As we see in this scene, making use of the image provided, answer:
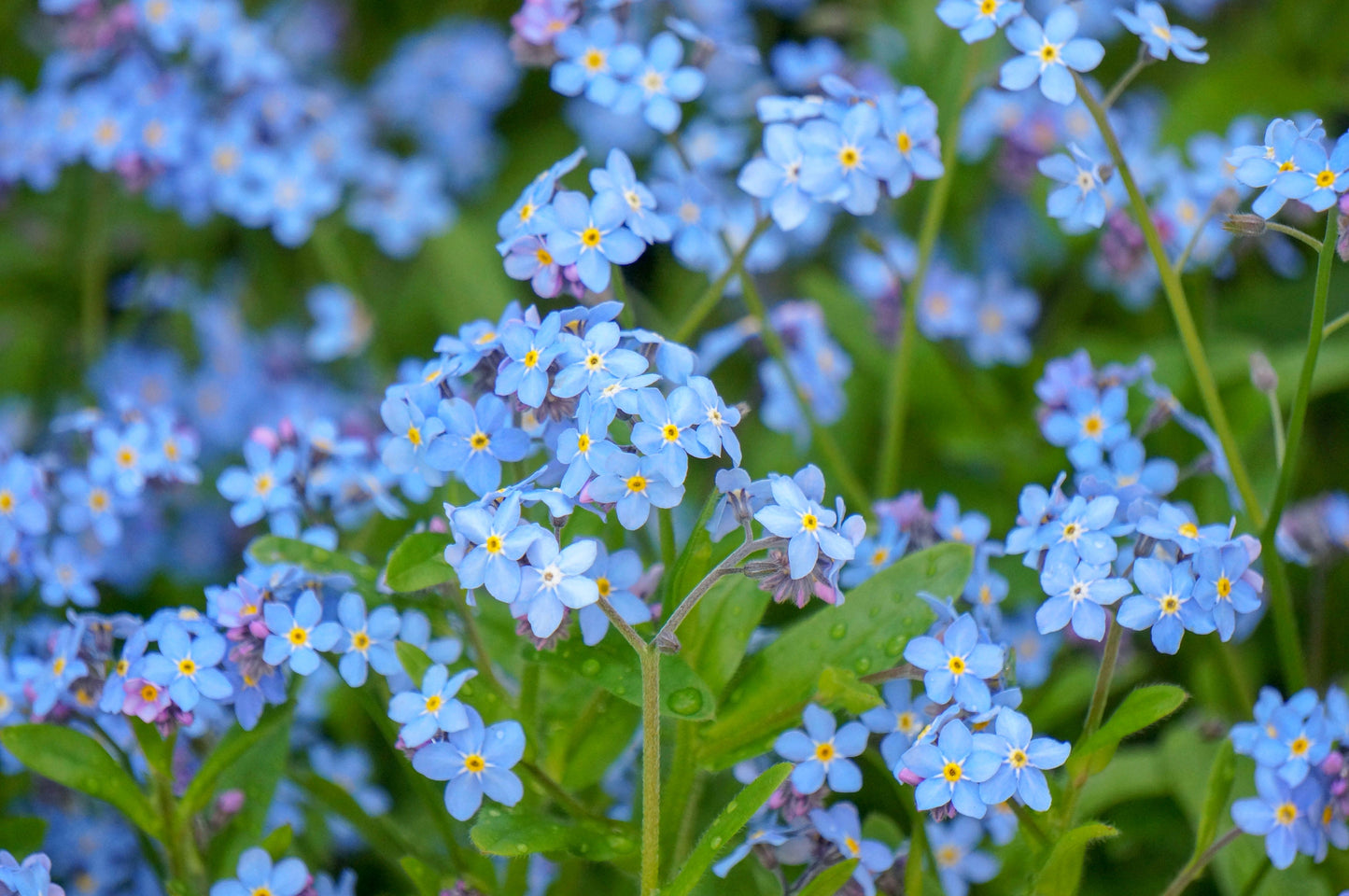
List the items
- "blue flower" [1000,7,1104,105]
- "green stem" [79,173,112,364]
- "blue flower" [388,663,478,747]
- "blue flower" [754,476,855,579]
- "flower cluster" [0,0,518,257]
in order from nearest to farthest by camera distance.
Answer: "blue flower" [754,476,855,579], "blue flower" [388,663,478,747], "blue flower" [1000,7,1104,105], "flower cluster" [0,0,518,257], "green stem" [79,173,112,364]

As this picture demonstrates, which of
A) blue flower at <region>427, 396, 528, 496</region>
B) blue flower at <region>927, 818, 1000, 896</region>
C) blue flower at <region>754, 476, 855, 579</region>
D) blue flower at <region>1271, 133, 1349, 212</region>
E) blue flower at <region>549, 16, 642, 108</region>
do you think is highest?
blue flower at <region>1271, 133, 1349, 212</region>

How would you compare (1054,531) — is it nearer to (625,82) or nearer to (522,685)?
(522,685)

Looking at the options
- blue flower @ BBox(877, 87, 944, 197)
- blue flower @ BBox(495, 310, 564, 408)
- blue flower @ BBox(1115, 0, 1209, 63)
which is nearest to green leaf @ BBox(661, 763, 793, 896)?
blue flower @ BBox(495, 310, 564, 408)

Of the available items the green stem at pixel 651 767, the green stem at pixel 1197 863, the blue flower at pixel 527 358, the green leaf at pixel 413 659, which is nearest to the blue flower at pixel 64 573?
the green leaf at pixel 413 659


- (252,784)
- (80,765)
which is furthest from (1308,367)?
(80,765)

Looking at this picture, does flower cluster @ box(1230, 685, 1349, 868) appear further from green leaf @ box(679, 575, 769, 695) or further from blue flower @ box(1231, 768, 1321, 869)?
green leaf @ box(679, 575, 769, 695)

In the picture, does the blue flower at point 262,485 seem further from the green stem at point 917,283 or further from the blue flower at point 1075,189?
the blue flower at point 1075,189

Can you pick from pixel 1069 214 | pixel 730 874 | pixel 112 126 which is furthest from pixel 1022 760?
pixel 112 126
